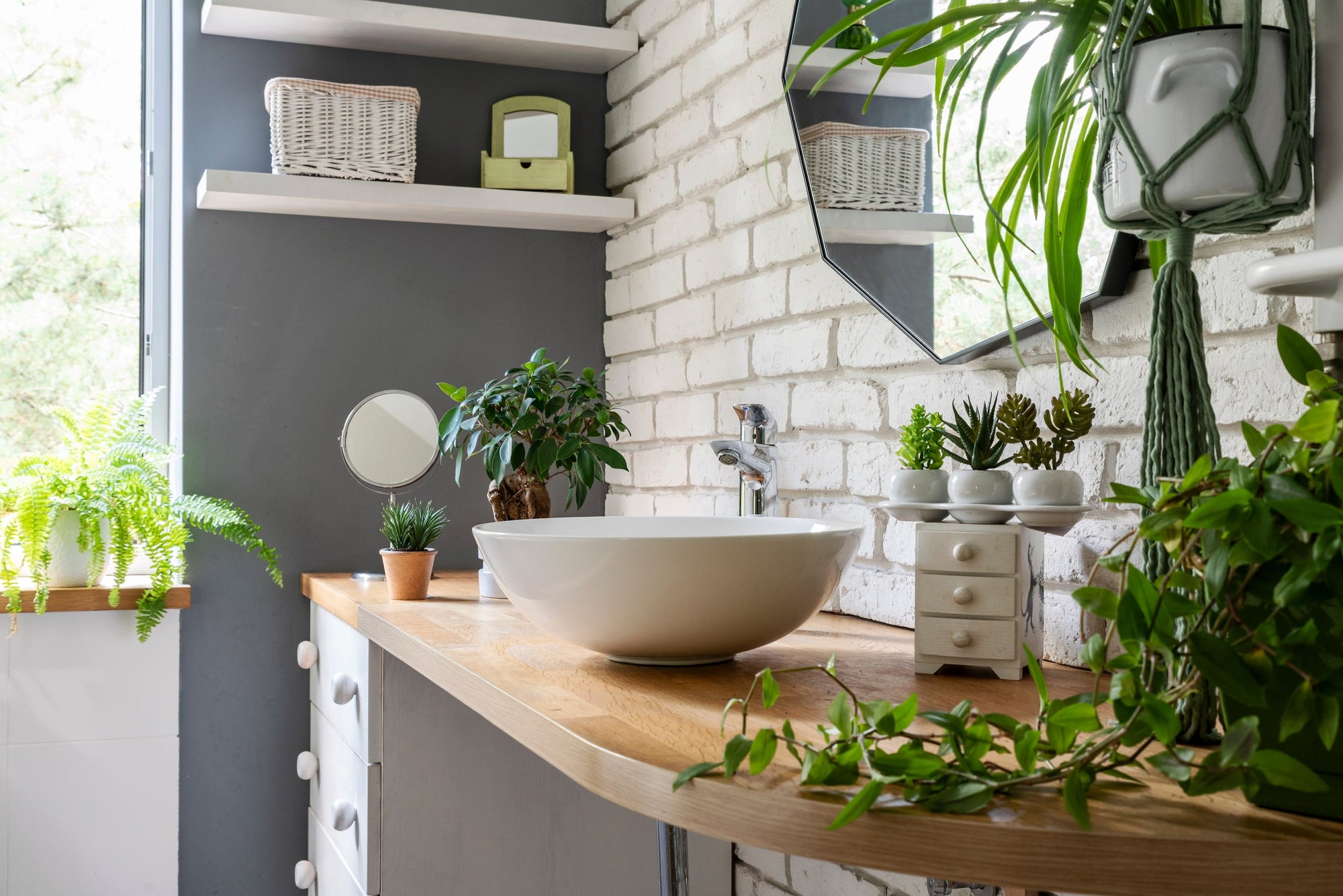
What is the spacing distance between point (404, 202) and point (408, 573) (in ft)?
2.56

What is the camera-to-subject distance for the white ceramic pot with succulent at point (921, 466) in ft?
3.53

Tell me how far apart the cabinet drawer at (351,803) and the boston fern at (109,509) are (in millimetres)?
394

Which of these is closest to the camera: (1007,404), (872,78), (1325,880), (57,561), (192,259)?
(1325,880)

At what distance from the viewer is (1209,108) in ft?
2.60

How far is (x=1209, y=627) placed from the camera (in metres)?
0.60

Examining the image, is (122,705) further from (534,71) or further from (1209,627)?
(1209,627)

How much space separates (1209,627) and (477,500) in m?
1.91

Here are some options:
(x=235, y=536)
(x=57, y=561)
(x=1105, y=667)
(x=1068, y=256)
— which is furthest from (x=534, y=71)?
(x=1105, y=667)

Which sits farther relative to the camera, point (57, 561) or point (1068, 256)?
point (57, 561)

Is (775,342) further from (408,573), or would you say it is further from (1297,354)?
(1297,354)

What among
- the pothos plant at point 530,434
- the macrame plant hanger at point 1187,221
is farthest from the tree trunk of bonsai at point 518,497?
the macrame plant hanger at point 1187,221

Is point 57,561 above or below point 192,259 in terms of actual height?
below

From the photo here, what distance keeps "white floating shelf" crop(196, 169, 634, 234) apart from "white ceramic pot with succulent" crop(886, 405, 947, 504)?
49.9 inches

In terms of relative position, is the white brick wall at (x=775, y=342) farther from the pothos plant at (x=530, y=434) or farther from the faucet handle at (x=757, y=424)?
the pothos plant at (x=530, y=434)
